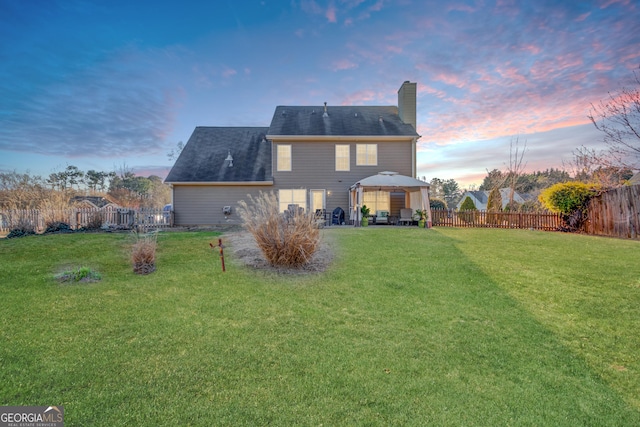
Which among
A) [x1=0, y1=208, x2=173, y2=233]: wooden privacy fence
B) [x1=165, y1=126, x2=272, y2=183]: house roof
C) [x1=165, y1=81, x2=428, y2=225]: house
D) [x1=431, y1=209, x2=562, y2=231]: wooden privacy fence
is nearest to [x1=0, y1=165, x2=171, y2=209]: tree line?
[x1=0, y1=208, x2=173, y2=233]: wooden privacy fence

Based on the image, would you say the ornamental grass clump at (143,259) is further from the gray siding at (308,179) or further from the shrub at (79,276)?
the gray siding at (308,179)

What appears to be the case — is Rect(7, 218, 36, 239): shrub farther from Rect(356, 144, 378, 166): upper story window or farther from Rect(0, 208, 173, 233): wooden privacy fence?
Rect(356, 144, 378, 166): upper story window

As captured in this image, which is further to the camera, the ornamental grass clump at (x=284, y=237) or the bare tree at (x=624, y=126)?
the ornamental grass clump at (x=284, y=237)

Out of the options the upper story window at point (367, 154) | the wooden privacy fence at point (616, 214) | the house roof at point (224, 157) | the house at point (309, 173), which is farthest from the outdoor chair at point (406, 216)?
the house roof at point (224, 157)

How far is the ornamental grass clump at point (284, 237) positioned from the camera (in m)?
5.91

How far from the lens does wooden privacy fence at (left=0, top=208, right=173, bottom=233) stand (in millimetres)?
11617

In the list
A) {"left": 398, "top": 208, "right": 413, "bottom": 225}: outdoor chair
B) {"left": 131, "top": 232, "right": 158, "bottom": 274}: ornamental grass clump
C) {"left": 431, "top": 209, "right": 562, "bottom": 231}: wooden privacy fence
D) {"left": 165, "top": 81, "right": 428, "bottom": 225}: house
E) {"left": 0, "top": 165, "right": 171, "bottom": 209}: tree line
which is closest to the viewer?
{"left": 131, "top": 232, "right": 158, "bottom": 274}: ornamental grass clump

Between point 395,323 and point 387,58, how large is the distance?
12960 millimetres

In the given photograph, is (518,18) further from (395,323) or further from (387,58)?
(395,323)

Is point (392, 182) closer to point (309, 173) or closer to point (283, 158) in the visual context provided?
point (309, 173)

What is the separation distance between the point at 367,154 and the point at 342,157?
1.42m

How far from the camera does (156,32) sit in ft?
37.7
